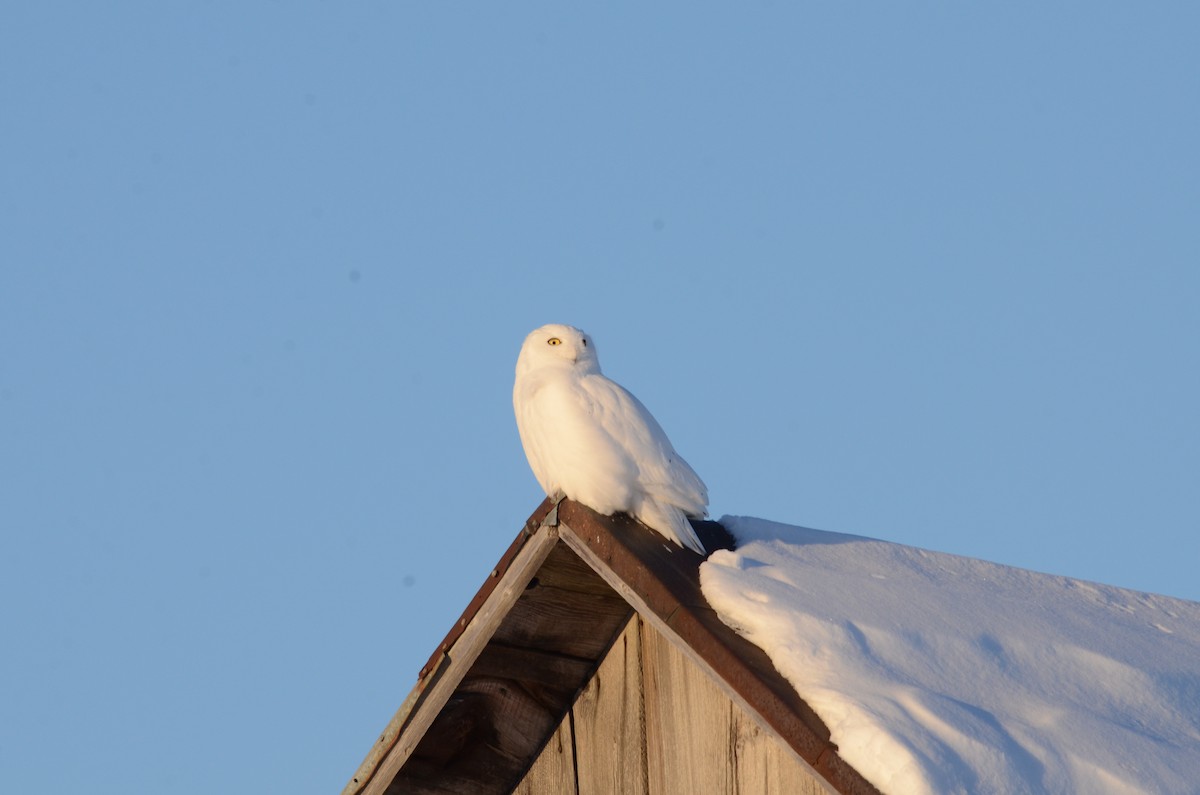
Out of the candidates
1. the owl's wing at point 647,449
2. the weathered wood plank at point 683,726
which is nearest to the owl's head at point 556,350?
the owl's wing at point 647,449

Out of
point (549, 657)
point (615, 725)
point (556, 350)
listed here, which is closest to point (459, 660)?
point (549, 657)

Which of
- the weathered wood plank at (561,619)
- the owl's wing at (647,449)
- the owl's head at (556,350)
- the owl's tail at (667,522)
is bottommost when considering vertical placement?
the weathered wood plank at (561,619)

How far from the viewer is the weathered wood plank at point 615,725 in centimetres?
489

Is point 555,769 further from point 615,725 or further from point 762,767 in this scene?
point 762,767

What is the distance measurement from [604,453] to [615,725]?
0.95 metres

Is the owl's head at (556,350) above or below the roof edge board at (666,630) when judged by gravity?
above

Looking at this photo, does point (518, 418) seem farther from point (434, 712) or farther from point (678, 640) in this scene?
point (678, 640)

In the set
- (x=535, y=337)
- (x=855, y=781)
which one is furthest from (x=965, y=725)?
(x=535, y=337)

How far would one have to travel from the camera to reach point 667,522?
451 centimetres

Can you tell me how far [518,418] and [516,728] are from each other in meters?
0.99

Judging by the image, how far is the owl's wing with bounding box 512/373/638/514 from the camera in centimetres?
449

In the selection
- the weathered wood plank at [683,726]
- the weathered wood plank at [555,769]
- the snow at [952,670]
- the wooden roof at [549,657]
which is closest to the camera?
the snow at [952,670]

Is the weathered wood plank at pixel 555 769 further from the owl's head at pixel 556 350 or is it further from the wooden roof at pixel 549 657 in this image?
the owl's head at pixel 556 350

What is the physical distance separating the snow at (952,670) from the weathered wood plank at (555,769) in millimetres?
917
